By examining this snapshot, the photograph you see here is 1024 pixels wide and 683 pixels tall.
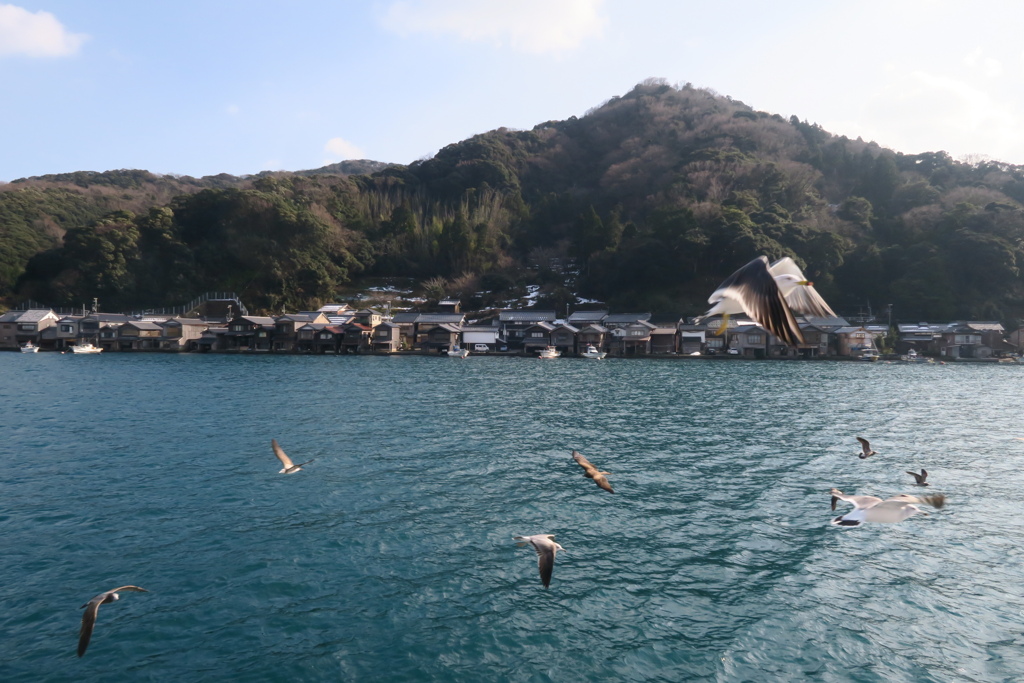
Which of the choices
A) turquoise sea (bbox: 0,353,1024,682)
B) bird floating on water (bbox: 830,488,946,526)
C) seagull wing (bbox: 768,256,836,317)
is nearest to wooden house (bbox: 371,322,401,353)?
turquoise sea (bbox: 0,353,1024,682)

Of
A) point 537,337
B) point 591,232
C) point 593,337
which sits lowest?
point 537,337

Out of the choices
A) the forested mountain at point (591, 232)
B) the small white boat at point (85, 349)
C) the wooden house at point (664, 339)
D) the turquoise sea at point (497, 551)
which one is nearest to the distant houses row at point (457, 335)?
the wooden house at point (664, 339)

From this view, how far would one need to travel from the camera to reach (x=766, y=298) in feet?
17.6

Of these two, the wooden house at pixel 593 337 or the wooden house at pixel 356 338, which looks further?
the wooden house at pixel 356 338

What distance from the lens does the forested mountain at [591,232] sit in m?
52.0

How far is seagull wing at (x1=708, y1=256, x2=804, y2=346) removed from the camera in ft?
16.2

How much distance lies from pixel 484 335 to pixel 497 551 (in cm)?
4444

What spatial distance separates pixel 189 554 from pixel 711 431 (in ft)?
47.0

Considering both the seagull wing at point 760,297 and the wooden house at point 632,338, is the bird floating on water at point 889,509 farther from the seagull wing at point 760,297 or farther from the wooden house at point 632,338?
the wooden house at point 632,338

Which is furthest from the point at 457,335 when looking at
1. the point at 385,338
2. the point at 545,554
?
the point at 545,554

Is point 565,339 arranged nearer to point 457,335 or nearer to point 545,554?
point 457,335

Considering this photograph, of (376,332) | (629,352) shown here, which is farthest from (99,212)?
(629,352)

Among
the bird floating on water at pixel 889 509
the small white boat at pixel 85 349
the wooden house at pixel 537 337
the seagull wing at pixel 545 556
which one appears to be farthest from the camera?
the wooden house at pixel 537 337

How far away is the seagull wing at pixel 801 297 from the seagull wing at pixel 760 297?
0.87ft
